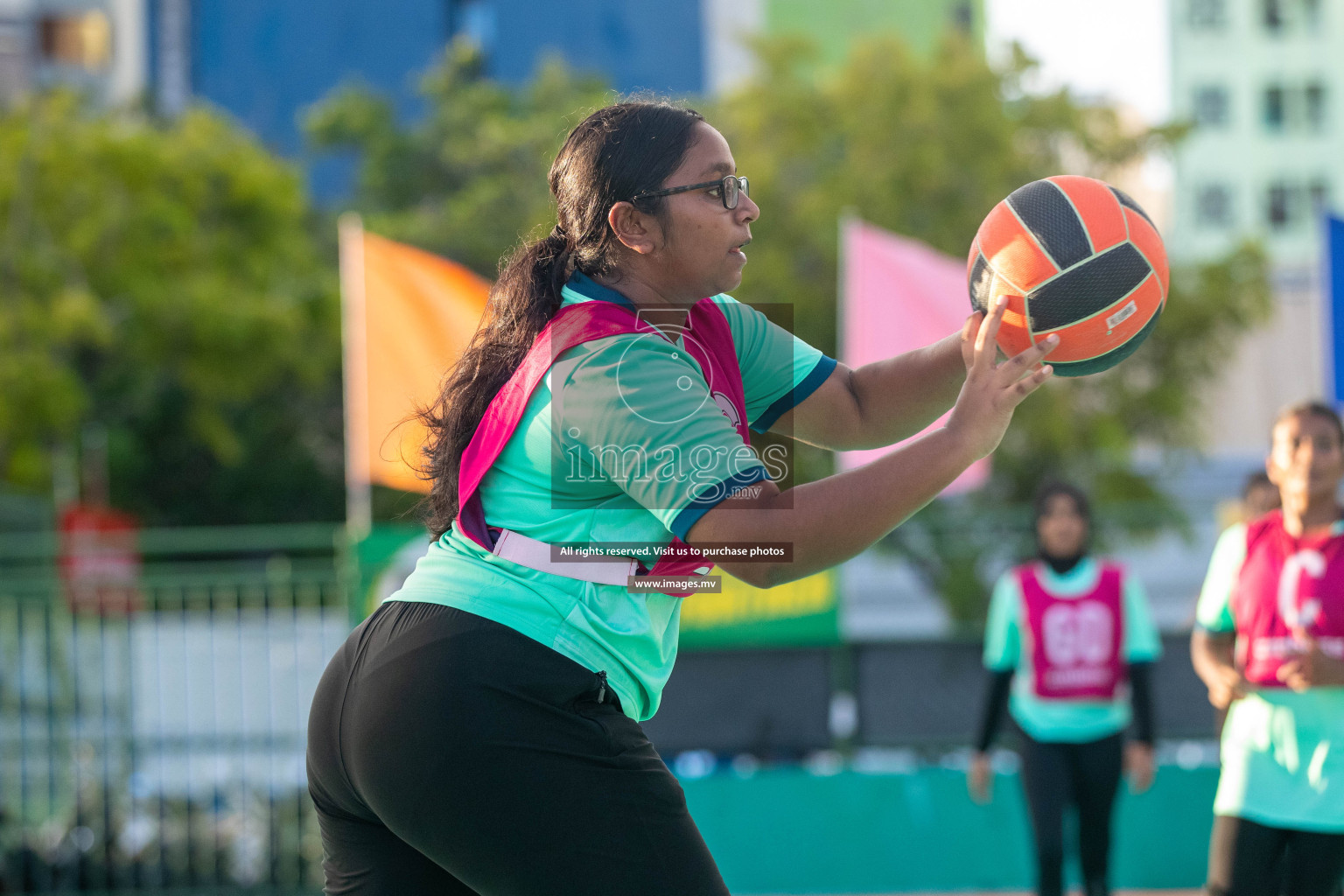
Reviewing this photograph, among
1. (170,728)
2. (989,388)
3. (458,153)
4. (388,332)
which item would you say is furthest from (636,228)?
(458,153)

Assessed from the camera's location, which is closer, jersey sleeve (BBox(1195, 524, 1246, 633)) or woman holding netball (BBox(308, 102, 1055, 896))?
woman holding netball (BBox(308, 102, 1055, 896))

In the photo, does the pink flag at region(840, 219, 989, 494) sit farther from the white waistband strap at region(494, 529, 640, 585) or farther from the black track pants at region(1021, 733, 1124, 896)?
the white waistband strap at region(494, 529, 640, 585)

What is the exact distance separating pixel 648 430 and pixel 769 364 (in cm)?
71

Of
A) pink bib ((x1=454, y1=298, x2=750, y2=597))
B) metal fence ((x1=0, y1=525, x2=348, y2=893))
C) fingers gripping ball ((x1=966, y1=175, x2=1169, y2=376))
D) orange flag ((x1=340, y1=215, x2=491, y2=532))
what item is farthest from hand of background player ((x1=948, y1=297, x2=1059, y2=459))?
metal fence ((x1=0, y1=525, x2=348, y2=893))

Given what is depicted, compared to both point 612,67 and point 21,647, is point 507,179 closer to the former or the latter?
point 21,647

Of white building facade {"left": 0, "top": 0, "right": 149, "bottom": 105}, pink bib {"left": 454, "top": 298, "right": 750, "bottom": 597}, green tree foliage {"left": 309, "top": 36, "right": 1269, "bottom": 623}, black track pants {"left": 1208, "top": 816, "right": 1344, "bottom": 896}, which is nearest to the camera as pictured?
pink bib {"left": 454, "top": 298, "right": 750, "bottom": 597}

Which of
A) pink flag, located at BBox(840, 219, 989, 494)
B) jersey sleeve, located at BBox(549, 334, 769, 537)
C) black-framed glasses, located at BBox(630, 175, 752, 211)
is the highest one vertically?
pink flag, located at BBox(840, 219, 989, 494)

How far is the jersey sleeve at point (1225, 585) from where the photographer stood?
15.1 ft

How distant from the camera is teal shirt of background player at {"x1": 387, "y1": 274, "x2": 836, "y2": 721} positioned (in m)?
2.07

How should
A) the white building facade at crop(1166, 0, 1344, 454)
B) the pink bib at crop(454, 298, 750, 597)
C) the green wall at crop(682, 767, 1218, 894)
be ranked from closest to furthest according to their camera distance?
the pink bib at crop(454, 298, 750, 597), the green wall at crop(682, 767, 1218, 894), the white building facade at crop(1166, 0, 1344, 454)

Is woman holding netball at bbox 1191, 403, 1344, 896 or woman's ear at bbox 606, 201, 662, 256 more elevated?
woman's ear at bbox 606, 201, 662, 256

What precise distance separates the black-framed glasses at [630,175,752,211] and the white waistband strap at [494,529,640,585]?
606 millimetres

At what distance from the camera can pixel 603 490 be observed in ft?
7.27

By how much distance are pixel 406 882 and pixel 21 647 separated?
6.80 metres
